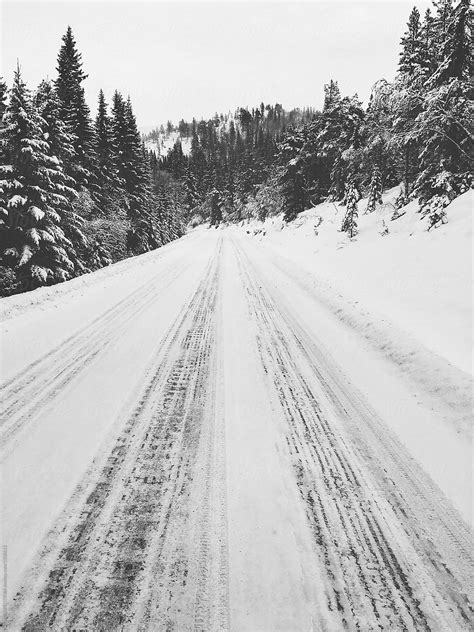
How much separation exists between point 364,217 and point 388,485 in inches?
699

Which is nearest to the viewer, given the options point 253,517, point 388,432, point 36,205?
point 253,517

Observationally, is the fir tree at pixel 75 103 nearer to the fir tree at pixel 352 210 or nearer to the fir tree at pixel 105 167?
the fir tree at pixel 105 167

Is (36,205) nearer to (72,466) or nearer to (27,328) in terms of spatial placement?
(27,328)

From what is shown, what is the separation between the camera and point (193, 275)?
11156 millimetres

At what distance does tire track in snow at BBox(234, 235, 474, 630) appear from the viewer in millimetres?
1634

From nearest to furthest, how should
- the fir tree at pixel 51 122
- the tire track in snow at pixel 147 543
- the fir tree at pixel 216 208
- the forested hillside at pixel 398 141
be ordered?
the tire track in snow at pixel 147 543
the forested hillside at pixel 398 141
the fir tree at pixel 51 122
the fir tree at pixel 216 208

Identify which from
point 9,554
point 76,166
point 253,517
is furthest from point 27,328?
point 76,166

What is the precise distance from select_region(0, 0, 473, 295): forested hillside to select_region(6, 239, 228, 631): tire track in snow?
10185 mm

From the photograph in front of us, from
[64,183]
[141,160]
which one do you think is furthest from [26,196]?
[141,160]

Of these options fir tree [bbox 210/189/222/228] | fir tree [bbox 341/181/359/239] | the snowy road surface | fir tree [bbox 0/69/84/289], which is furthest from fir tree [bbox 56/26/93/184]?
fir tree [bbox 210/189/222/228]

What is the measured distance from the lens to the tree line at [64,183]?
41.2ft

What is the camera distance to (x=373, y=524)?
2088 mm

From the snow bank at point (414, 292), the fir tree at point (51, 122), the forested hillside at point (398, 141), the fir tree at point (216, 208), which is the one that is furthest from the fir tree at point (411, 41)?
the fir tree at point (216, 208)

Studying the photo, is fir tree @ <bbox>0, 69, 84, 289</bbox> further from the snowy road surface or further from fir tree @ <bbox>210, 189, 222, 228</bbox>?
fir tree @ <bbox>210, 189, 222, 228</bbox>
